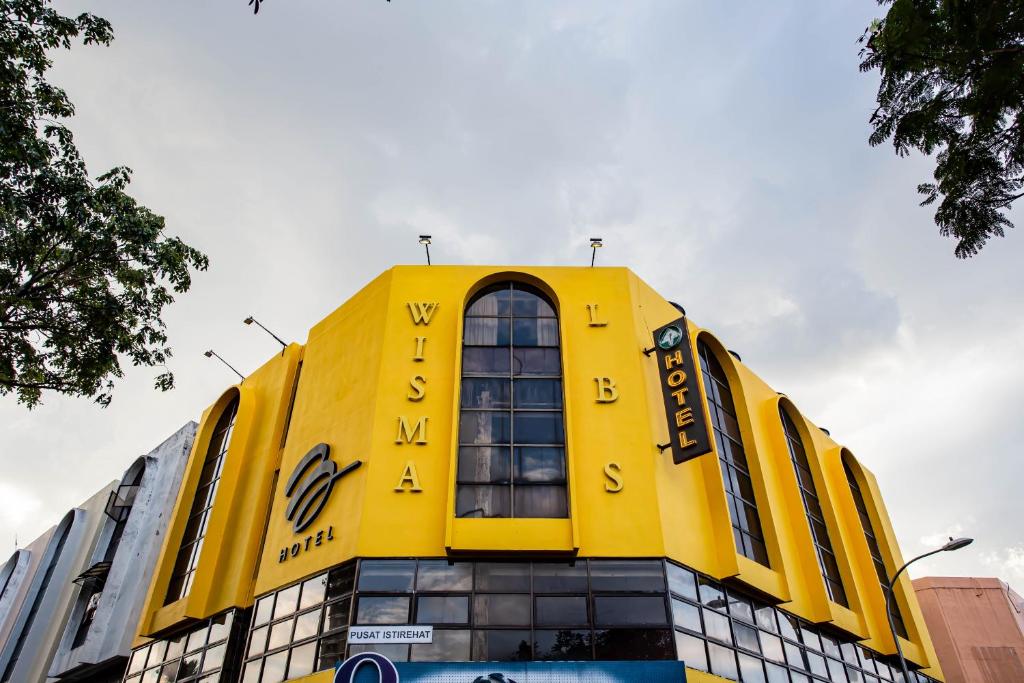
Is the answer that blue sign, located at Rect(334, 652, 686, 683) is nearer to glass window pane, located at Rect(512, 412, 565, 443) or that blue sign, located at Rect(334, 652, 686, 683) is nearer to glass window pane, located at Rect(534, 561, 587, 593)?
glass window pane, located at Rect(534, 561, 587, 593)

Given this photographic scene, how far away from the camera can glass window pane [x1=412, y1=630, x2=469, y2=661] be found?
16219 millimetres

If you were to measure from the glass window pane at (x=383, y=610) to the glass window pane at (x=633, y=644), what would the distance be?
16.0ft

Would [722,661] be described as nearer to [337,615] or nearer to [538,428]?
[538,428]

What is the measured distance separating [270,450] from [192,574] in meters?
5.39

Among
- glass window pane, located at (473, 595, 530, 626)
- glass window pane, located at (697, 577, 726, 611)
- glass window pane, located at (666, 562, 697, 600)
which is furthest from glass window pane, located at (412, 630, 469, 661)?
glass window pane, located at (697, 577, 726, 611)

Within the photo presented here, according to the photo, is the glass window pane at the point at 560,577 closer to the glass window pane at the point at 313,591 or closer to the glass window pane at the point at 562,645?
the glass window pane at the point at 562,645

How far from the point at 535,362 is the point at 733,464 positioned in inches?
335

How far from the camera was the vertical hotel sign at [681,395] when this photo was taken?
19.3 meters

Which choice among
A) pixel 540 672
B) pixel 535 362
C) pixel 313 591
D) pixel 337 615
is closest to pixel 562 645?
pixel 540 672

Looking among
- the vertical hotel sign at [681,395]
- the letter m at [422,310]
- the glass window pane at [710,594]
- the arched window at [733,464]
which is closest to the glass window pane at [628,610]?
the glass window pane at [710,594]

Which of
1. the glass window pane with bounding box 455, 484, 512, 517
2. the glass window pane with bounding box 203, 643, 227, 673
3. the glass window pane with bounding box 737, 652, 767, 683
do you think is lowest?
the glass window pane with bounding box 737, 652, 767, 683

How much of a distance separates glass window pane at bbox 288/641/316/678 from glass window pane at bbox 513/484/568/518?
6.33 metres

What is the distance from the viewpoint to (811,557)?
23.4 m

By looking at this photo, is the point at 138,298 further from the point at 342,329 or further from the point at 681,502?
the point at 681,502
